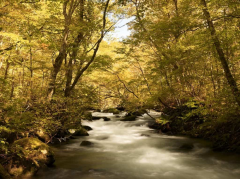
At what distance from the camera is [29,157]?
16.8 ft

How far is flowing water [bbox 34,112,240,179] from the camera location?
19.3ft

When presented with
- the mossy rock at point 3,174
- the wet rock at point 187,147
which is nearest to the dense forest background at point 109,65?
the mossy rock at point 3,174

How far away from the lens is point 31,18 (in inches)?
353

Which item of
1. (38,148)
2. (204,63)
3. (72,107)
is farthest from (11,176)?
(204,63)

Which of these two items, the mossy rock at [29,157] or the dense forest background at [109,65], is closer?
the mossy rock at [29,157]

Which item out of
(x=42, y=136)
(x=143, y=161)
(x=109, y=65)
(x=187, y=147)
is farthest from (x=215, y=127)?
(x=42, y=136)

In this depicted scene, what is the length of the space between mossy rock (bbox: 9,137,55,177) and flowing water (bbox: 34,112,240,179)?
1.02 ft

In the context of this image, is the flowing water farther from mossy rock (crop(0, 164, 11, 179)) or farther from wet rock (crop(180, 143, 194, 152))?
mossy rock (crop(0, 164, 11, 179))

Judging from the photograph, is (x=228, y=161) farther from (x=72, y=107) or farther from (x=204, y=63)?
(x=72, y=107)

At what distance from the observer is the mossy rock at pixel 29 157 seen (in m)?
4.86

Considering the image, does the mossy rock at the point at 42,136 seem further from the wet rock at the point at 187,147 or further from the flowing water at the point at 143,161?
the wet rock at the point at 187,147

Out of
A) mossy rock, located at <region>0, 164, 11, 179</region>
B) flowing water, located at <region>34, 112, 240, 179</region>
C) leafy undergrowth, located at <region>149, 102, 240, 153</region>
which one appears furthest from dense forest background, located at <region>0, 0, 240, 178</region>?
flowing water, located at <region>34, 112, 240, 179</region>

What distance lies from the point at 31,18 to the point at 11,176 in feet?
24.4

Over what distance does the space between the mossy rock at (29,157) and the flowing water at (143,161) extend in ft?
1.02
